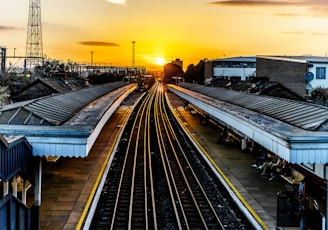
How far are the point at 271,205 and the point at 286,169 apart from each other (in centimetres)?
382

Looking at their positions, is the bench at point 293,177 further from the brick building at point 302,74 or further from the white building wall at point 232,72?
the white building wall at point 232,72

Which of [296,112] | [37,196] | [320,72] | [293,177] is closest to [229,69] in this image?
[320,72]

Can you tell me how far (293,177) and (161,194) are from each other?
504cm

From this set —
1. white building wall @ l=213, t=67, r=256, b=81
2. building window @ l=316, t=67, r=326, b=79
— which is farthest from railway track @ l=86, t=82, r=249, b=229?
white building wall @ l=213, t=67, r=256, b=81

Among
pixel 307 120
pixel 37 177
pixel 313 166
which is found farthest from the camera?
pixel 313 166

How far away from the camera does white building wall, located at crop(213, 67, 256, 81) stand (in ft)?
248

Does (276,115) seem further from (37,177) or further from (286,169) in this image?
(37,177)

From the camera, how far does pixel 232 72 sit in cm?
7669

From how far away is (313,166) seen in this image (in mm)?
12648

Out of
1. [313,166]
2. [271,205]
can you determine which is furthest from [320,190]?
[271,205]

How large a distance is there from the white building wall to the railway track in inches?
2126

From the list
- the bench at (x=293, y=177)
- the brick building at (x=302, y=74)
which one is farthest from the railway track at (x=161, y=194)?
the brick building at (x=302, y=74)

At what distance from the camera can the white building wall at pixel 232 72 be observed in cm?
Answer: 7562

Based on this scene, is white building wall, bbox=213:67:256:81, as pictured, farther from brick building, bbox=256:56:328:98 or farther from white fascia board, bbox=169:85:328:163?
white fascia board, bbox=169:85:328:163
